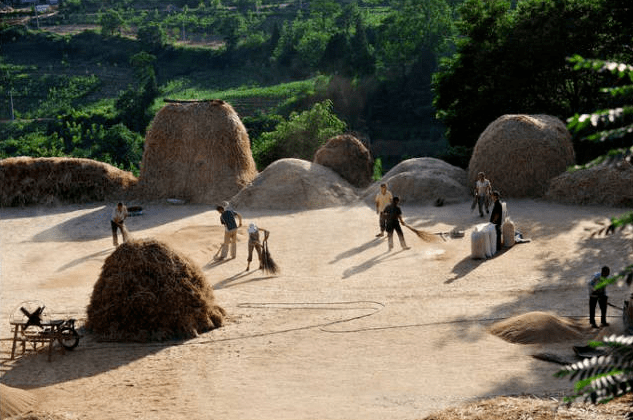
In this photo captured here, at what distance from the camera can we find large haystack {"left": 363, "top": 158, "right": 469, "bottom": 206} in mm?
26141

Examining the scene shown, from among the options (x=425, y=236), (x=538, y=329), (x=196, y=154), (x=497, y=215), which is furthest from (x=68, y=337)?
(x=196, y=154)

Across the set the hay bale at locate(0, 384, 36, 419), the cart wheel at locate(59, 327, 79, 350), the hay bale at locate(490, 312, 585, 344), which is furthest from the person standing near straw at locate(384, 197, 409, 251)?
the hay bale at locate(0, 384, 36, 419)

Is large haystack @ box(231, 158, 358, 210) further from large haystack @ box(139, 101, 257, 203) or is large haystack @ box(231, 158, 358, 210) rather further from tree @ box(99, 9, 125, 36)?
tree @ box(99, 9, 125, 36)

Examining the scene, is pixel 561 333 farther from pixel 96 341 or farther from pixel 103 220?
pixel 103 220

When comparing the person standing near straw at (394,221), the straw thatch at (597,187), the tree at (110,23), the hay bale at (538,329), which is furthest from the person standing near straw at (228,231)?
the tree at (110,23)

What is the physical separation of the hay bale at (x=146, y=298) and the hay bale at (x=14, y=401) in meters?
2.73

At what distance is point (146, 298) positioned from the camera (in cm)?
1523

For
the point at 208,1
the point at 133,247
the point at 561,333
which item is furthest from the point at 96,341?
the point at 208,1

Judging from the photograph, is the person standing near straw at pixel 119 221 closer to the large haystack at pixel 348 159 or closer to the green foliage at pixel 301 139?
the large haystack at pixel 348 159

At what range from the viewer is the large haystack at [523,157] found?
25719 millimetres

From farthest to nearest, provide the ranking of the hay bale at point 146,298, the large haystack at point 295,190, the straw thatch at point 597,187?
1. the large haystack at point 295,190
2. the straw thatch at point 597,187
3. the hay bale at point 146,298

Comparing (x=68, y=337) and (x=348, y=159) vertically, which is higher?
(x=348, y=159)

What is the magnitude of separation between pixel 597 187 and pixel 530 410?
46.8 feet

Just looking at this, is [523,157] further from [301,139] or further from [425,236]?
[301,139]
